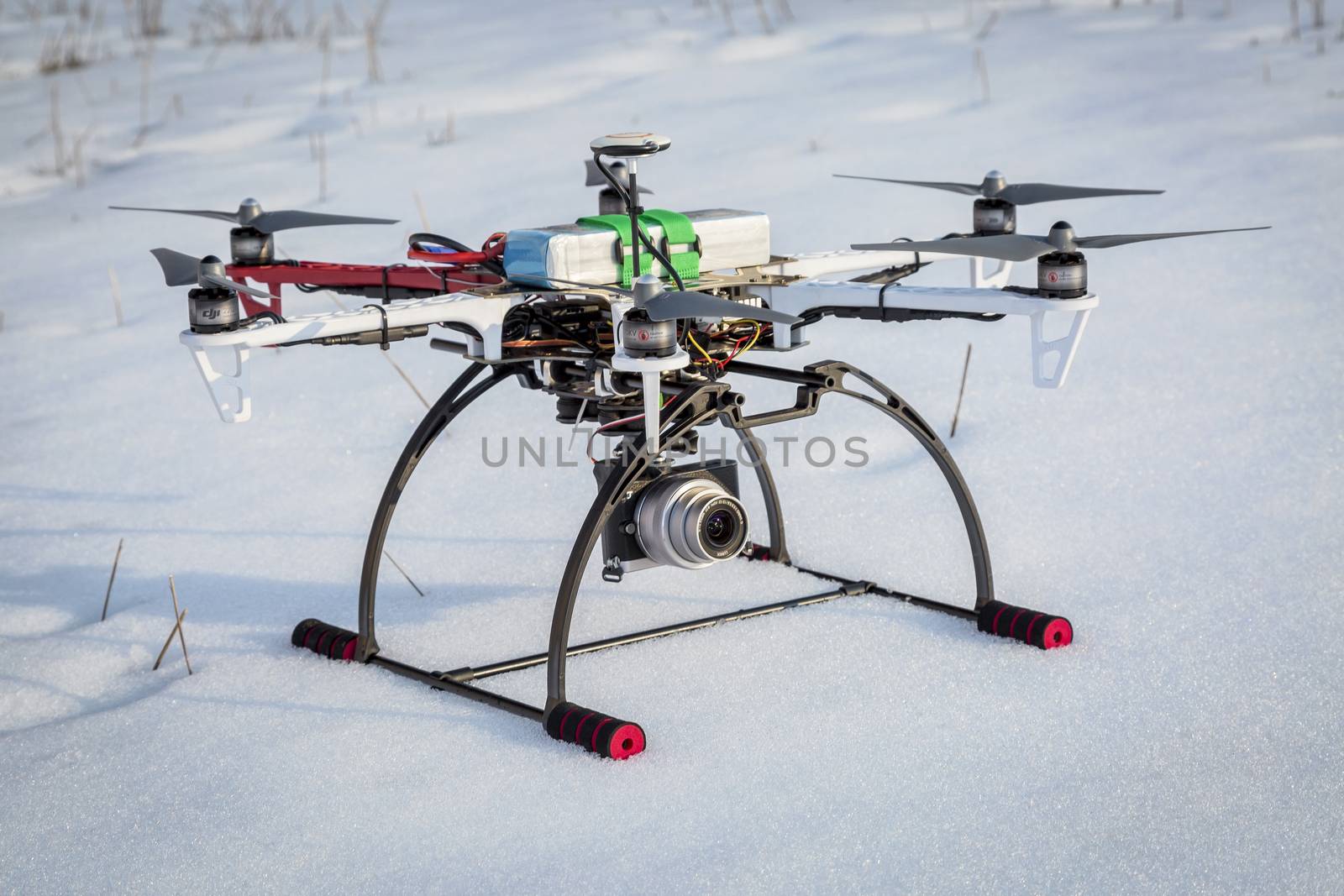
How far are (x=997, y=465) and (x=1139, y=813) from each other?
263cm

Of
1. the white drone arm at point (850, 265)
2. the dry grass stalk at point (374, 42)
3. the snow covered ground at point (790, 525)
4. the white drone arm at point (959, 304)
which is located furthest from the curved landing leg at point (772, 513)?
the dry grass stalk at point (374, 42)

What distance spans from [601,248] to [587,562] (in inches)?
42.1

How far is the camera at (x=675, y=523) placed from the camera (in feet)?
14.0

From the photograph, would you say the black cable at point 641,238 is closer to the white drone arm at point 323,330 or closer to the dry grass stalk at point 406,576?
the white drone arm at point 323,330

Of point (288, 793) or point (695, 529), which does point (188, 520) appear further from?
point (695, 529)

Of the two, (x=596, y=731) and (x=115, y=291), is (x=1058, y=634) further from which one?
(x=115, y=291)

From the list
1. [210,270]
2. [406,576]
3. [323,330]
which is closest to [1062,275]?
[323,330]

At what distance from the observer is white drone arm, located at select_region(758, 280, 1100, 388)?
3.87 metres

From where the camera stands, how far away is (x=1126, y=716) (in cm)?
439

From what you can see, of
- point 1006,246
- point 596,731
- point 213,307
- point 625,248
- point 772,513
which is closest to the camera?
point 213,307

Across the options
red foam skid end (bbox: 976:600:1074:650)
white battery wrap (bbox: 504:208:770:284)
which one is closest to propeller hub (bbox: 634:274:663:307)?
white battery wrap (bbox: 504:208:770:284)

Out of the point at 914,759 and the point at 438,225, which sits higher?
the point at 438,225

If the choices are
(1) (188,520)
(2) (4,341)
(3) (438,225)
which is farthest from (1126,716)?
(2) (4,341)

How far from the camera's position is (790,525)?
611cm
